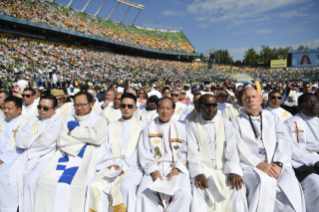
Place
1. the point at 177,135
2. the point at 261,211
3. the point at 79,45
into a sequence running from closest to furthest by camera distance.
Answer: the point at 261,211 → the point at 177,135 → the point at 79,45

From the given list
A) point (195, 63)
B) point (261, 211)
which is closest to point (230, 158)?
point (261, 211)

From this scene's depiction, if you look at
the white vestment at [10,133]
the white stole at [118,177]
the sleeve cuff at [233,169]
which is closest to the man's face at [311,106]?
the sleeve cuff at [233,169]

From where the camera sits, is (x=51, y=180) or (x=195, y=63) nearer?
(x=51, y=180)

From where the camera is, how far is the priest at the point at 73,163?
9.89 feet

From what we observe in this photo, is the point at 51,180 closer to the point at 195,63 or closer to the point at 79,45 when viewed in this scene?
the point at 79,45

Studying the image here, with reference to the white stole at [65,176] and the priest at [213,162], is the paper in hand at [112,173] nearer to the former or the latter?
the white stole at [65,176]

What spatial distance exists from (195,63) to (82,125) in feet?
142

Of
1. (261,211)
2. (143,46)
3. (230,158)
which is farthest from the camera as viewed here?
(143,46)

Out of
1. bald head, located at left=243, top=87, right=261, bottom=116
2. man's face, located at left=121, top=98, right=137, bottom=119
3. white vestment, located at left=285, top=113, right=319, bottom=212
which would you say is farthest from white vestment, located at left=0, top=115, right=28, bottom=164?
white vestment, located at left=285, top=113, right=319, bottom=212

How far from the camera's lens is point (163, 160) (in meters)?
3.20

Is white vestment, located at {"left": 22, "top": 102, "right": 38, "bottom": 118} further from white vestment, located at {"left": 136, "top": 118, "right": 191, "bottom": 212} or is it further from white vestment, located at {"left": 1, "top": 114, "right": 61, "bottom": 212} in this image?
white vestment, located at {"left": 136, "top": 118, "right": 191, "bottom": 212}

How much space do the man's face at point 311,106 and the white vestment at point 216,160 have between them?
1.78m

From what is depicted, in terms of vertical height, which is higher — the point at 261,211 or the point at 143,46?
the point at 143,46

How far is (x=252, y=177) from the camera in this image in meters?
2.89
